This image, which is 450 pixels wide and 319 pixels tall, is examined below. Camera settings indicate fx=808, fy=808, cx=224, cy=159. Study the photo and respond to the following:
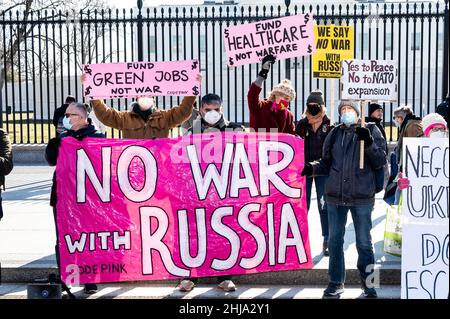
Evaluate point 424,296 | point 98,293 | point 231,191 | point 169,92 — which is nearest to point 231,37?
point 169,92

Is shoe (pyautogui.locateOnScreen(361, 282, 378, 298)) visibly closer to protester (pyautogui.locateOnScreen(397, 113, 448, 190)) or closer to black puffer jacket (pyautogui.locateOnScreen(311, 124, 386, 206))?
black puffer jacket (pyautogui.locateOnScreen(311, 124, 386, 206))

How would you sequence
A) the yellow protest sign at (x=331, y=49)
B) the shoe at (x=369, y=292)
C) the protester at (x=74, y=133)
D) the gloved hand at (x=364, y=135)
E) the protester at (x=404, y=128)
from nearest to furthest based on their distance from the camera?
1. the gloved hand at (x=364, y=135)
2. the shoe at (x=369, y=292)
3. the protester at (x=74, y=133)
4. the protester at (x=404, y=128)
5. the yellow protest sign at (x=331, y=49)

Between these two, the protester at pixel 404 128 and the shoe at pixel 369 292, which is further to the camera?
the protester at pixel 404 128

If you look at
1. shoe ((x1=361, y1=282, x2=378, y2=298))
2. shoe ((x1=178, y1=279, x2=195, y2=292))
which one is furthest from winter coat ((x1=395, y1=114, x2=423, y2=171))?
shoe ((x1=178, y1=279, x2=195, y2=292))

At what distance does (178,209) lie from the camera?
7.30 m

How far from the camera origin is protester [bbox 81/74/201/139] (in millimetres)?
7609

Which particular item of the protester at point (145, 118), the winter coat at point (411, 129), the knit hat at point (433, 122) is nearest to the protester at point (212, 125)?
the protester at point (145, 118)

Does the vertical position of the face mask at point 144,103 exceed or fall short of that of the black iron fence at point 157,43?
it falls short

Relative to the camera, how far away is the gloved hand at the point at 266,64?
25.2 feet

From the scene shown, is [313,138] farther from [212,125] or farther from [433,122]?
[433,122]

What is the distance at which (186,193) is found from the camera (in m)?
7.32

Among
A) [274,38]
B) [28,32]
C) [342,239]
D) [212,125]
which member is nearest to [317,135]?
[274,38]

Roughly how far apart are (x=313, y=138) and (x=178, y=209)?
1.62m

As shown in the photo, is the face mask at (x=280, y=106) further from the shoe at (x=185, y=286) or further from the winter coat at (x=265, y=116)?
the shoe at (x=185, y=286)
